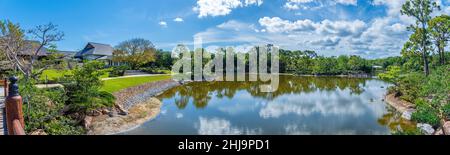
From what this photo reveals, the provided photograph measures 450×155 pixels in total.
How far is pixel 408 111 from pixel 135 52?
3087 cm

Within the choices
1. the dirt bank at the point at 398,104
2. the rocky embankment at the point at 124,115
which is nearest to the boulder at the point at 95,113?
the rocky embankment at the point at 124,115

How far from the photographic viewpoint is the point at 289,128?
31.8ft

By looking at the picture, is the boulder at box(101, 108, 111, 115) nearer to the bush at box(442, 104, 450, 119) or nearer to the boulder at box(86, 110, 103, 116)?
the boulder at box(86, 110, 103, 116)

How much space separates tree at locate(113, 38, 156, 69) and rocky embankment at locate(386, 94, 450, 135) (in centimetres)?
2625

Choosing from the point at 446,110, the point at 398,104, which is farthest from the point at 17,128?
the point at 398,104

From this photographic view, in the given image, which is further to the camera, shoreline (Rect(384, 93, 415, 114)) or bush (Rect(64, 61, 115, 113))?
shoreline (Rect(384, 93, 415, 114))

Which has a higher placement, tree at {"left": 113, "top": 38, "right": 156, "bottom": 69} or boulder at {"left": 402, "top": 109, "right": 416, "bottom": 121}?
tree at {"left": 113, "top": 38, "right": 156, "bottom": 69}

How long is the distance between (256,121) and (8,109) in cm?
815

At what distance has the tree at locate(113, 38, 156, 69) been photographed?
1316 inches

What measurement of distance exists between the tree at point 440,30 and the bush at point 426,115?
8.40m

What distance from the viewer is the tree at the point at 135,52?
3344 centimetres

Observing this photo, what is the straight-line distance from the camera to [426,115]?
9.14 metres

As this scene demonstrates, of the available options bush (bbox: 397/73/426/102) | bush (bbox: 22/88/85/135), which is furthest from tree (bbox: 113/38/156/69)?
bush (bbox: 397/73/426/102)

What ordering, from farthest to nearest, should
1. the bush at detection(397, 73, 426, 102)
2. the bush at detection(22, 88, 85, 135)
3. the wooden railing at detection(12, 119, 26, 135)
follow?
1. the bush at detection(397, 73, 426, 102)
2. the bush at detection(22, 88, 85, 135)
3. the wooden railing at detection(12, 119, 26, 135)
